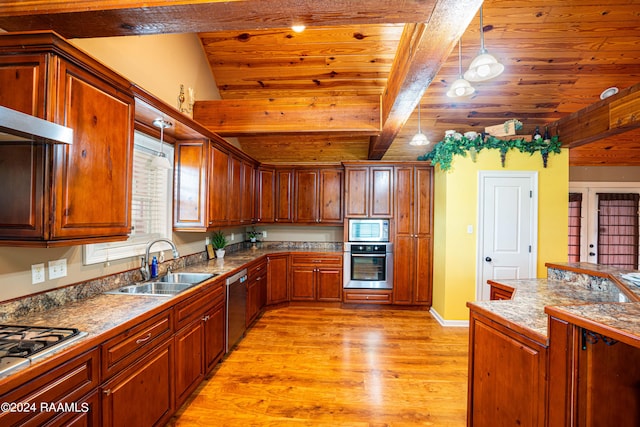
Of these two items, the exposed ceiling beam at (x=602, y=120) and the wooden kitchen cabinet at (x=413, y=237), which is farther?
the wooden kitchen cabinet at (x=413, y=237)

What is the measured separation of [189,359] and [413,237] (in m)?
3.37

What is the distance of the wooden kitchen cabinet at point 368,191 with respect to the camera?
4340 millimetres

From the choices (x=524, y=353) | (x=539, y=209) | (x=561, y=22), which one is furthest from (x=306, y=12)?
(x=539, y=209)

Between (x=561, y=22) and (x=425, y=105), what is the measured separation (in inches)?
55.5

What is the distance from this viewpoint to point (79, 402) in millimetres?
1196

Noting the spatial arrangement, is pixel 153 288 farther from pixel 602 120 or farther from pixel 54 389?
pixel 602 120

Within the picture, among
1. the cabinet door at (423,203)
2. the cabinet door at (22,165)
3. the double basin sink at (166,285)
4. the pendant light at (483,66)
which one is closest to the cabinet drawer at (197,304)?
the double basin sink at (166,285)

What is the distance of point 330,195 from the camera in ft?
15.4

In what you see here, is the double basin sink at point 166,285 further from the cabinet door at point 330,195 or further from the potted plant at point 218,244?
the cabinet door at point 330,195

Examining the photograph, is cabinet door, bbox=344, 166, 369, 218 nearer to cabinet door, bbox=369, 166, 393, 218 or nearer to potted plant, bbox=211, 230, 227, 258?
cabinet door, bbox=369, 166, 393, 218

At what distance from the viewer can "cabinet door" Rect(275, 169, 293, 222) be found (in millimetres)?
4758

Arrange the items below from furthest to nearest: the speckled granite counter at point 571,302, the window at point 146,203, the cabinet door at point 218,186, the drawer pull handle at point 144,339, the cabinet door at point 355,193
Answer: the cabinet door at point 355,193
the cabinet door at point 218,186
the window at point 146,203
the drawer pull handle at point 144,339
the speckled granite counter at point 571,302

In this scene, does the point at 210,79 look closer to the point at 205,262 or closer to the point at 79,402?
the point at 205,262

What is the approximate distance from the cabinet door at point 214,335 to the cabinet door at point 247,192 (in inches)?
60.2
